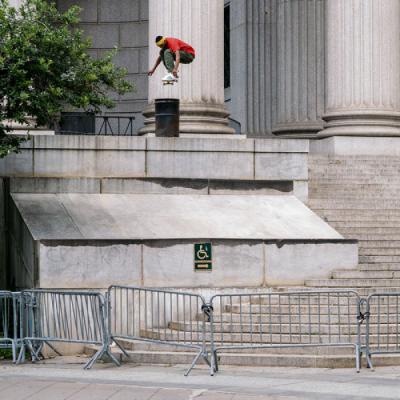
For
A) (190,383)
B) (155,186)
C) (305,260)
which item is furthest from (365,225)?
(190,383)

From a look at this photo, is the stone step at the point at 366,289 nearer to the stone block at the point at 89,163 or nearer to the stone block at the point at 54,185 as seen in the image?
the stone block at the point at 89,163

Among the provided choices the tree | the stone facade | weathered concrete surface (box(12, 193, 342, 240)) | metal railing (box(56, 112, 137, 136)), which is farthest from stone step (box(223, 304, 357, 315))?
the stone facade

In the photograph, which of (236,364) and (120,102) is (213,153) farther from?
(120,102)

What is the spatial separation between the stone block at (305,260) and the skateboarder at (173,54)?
5117mm

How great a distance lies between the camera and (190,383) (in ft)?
50.3

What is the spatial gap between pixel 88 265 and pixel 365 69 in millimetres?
9110

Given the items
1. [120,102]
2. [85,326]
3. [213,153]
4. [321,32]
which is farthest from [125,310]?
[120,102]

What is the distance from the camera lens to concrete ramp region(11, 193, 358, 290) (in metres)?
19.8

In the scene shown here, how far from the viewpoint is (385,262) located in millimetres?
21328

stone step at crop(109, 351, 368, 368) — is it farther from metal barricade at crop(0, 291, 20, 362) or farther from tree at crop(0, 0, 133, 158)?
tree at crop(0, 0, 133, 158)

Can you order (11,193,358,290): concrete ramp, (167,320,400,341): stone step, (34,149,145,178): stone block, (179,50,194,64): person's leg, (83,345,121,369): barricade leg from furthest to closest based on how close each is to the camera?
(179,50,194,64): person's leg, (34,149,145,178): stone block, (11,193,358,290): concrete ramp, (167,320,400,341): stone step, (83,345,121,369): barricade leg

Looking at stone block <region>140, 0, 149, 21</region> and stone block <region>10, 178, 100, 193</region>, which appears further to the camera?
stone block <region>140, 0, 149, 21</region>

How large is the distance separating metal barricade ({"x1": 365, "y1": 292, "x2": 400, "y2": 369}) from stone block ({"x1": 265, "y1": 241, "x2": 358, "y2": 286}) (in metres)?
1.90

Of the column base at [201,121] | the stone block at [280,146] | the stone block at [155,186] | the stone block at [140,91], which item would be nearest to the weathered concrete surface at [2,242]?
the stone block at [155,186]
